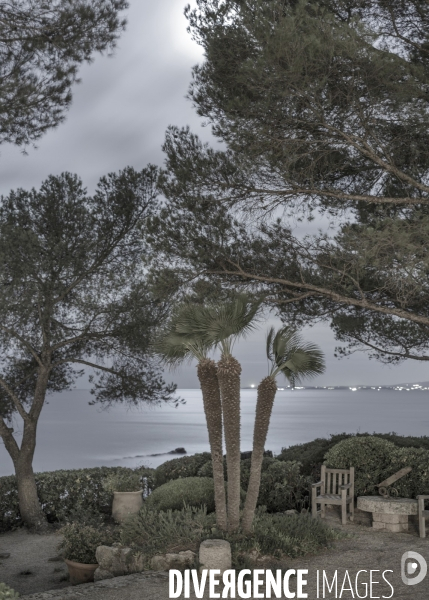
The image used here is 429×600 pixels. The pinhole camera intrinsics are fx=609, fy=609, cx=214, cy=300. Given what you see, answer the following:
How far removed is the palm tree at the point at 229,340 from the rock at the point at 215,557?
0.84m

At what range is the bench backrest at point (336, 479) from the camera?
352 inches

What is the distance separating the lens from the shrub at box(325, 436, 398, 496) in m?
9.19

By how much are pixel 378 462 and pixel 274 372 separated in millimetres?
3223

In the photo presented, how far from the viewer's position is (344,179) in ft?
29.7

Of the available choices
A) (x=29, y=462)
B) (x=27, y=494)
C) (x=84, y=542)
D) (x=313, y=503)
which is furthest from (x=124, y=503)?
(x=313, y=503)

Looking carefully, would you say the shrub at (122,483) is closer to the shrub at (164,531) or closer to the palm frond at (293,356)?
the shrub at (164,531)

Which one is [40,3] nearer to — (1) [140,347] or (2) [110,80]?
(2) [110,80]

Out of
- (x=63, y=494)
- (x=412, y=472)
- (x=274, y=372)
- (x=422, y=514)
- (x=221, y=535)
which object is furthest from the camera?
(x=63, y=494)

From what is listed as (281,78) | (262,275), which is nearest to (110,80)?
(281,78)

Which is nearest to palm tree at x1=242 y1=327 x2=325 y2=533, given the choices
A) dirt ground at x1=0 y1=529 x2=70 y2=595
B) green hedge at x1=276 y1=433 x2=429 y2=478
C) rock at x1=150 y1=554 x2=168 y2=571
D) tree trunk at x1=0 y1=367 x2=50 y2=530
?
rock at x1=150 y1=554 x2=168 y2=571

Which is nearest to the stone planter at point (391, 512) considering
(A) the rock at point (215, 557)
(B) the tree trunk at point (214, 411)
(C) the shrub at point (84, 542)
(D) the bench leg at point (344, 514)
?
(D) the bench leg at point (344, 514)

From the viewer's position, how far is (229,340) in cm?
688

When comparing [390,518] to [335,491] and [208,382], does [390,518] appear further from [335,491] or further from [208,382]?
[208,382]

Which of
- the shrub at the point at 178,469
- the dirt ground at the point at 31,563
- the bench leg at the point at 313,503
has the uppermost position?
the shrub at the point at 178,469
